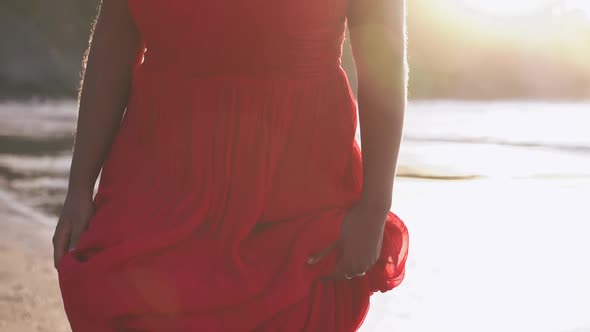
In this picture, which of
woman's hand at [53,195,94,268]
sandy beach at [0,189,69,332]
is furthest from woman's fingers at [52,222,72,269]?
sandy beach at [0,189,69,332]

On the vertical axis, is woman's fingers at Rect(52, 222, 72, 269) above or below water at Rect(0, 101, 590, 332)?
above

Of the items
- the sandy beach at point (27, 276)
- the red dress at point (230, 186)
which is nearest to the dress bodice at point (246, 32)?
the red dress at point (230, 186)

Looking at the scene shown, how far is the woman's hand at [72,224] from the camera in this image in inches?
49.3

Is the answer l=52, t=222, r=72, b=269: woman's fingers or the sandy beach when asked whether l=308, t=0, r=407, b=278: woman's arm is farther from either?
the sandy beach

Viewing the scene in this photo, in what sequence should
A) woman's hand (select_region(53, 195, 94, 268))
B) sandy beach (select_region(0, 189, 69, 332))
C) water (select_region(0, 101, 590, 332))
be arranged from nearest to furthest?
woman's hand (select_region(53, 195, 94, 268))
sandy beach (select_region(0, 189, 69, 332))
water (select_region(0, 101, 590, 332))

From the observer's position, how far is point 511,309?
10.1ft

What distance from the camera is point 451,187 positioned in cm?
548

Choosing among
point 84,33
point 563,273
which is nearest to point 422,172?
point 563,273

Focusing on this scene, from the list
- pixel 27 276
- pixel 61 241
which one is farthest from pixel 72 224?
pixel 27 276

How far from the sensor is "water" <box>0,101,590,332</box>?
3.08 metres

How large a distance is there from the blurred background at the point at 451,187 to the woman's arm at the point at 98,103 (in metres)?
1.64

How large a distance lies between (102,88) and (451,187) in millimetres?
4404

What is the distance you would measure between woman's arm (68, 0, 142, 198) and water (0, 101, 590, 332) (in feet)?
5.78

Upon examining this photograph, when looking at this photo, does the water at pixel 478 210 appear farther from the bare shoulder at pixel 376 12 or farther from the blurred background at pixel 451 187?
the bare shoulder at pixel 376 12
